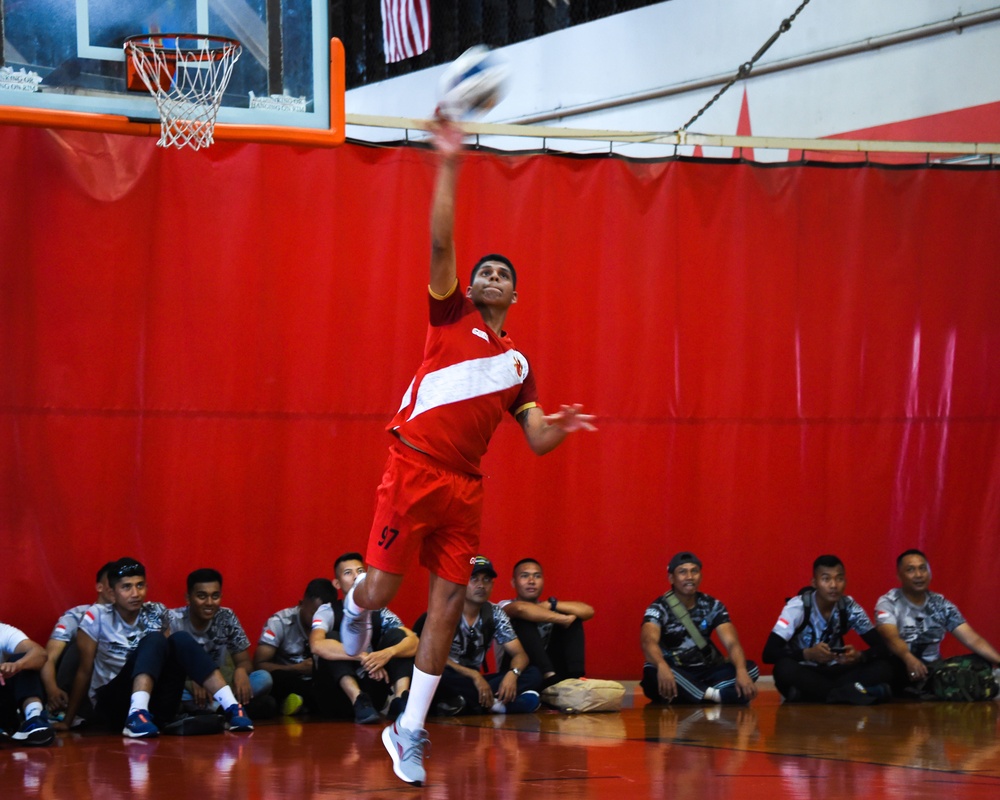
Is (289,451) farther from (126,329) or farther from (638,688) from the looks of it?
(638,688)

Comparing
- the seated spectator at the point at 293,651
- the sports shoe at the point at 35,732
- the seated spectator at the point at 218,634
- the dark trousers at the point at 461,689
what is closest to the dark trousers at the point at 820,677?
the dark trousers at the point at 461,689

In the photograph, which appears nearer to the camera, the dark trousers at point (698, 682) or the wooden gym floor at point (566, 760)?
the wooden gym floor at point (566, 760)

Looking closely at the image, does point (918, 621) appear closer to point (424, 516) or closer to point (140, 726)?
point (424, 516)

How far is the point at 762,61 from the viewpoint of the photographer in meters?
11.1

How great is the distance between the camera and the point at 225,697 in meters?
6.33

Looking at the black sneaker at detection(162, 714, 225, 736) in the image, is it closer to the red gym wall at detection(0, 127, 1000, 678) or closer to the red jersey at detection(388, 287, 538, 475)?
the red gym wall at detection(0, 127, 1000, 678)

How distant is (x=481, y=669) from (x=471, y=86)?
4.05 meters

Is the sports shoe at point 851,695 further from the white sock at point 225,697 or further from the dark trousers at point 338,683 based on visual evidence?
the white sock at point 225,697

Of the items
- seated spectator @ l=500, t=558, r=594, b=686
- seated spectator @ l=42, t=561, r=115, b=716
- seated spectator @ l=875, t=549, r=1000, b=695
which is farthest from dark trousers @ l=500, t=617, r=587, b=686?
seated spectator @ l=42, t=561, r=115, b=716

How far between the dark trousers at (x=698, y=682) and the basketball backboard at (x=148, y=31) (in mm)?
3817

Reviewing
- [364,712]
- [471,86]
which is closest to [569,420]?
[471,86]

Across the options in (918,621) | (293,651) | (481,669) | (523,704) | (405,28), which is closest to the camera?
(523,704)

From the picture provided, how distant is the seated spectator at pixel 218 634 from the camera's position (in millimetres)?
6867

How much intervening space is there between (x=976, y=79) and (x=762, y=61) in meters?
1.99
